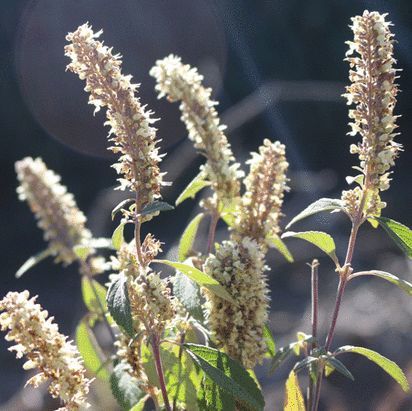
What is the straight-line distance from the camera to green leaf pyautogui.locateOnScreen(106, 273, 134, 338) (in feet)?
1.71

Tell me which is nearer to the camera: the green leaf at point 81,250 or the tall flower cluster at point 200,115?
the tall flower cluster at point 200,115

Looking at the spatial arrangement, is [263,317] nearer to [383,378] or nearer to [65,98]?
[383,378]

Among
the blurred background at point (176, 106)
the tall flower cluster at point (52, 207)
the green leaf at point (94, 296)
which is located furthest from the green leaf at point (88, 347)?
the blurred background at point (176, 106)

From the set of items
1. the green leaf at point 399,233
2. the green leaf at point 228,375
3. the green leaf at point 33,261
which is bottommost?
the green leaf at point 228,375

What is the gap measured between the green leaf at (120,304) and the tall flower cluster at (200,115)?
0.52 ft

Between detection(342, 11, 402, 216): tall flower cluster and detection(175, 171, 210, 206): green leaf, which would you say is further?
detection(175, 171, 210, 206): green leaf

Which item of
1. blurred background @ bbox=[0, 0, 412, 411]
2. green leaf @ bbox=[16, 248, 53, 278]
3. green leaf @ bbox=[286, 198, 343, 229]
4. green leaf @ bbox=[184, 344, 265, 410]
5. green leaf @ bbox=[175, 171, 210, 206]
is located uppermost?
blurred background @ bbox=[0, 0, 412, 411]

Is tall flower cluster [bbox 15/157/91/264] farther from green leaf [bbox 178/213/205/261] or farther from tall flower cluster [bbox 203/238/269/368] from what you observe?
tall flower cluster [bbox 203/238/269/368]

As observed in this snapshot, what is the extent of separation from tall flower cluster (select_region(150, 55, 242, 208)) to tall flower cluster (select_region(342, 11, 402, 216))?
0.46 feet

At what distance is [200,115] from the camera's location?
24.5 inches

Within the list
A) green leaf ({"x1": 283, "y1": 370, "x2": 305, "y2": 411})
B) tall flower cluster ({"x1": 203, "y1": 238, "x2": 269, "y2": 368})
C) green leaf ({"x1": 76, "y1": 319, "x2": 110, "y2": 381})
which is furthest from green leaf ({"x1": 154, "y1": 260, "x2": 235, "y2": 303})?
green leaf ({"x1": 76, "y1": 319, "x2": 110, "y2": 381})

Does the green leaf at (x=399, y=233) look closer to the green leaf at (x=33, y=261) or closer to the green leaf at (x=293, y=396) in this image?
the green leaf at (x=293, y=396)

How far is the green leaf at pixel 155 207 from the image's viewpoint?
0.53 meters

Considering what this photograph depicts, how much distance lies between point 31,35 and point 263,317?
400 cm
